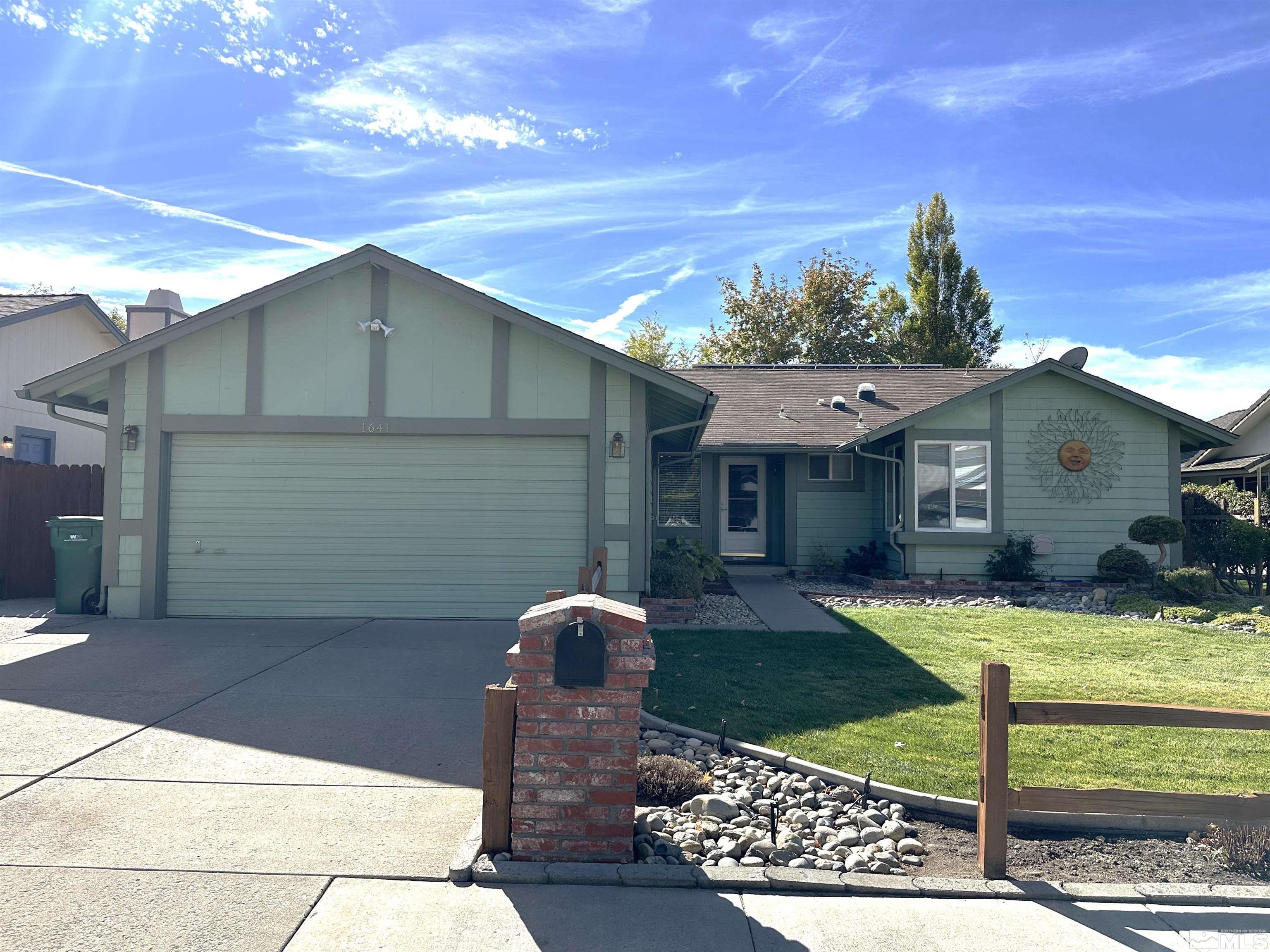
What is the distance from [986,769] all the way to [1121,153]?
16.3 meters

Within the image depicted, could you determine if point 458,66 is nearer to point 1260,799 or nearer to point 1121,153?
point 1260,799

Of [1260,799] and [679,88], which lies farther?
[679,88]

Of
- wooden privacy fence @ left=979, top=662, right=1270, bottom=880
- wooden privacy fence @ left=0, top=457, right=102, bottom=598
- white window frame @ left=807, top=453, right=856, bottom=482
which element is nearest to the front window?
white window frame @ left=807, top=453, right=856, bottom=482

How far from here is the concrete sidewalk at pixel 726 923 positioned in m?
3.09

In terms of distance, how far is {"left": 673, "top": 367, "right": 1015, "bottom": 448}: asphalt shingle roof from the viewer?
53.6 feet

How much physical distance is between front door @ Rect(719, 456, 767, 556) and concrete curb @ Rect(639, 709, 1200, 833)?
38.6 feet

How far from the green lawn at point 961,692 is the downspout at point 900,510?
337cm

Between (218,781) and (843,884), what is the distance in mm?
3409

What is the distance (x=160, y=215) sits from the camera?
25.3 meters

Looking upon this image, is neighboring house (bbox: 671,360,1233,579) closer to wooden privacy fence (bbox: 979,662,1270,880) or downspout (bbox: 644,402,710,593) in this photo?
downspout (bbox: 644,402,710,593)

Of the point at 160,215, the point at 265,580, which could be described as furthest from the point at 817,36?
the point at 160,215

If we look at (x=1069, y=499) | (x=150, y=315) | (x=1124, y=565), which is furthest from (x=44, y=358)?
(x=1124, y=565)

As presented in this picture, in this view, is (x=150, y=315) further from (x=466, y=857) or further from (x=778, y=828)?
(x=778, y=828)

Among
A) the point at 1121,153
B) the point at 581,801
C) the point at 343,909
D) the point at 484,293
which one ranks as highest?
the point at 1121,153
